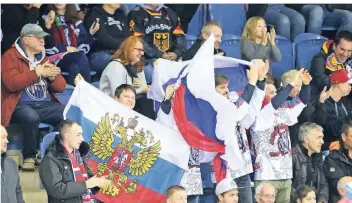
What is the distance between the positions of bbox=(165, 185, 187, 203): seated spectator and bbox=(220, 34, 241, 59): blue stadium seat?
11.7 ft

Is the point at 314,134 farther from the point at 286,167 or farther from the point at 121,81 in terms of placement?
the point at 121,81

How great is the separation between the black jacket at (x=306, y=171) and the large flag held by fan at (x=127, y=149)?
160 centimetres

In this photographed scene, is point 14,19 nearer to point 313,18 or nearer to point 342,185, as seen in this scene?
point 342,185

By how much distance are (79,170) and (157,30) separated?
3.35m

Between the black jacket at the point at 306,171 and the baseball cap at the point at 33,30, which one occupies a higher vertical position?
the baseball cap at the point at 33,30

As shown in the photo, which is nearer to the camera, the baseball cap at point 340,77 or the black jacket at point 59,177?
the black jacket at point 59,177

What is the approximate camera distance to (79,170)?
11094mm

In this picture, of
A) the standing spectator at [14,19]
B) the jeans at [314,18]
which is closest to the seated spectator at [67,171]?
the standing spectator at [14,19]

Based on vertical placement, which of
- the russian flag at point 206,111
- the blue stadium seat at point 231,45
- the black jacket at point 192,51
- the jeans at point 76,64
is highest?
the blue stadium seat at point 231,45

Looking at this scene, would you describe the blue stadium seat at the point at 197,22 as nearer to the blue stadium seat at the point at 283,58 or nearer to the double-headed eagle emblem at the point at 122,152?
the blue stadium seat at the point at 283,58

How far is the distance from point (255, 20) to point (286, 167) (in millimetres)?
2003

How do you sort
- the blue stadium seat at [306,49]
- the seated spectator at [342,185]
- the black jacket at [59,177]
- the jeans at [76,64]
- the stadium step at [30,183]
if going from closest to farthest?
the black jacket at [59,177]
the stadium step at [30,183]
the seated spectator at [342,185]
the jeans at [76,64]
the blue stadium seat at [306,49]

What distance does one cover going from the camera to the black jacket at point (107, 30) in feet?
45.0

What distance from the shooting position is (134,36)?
1288cm
